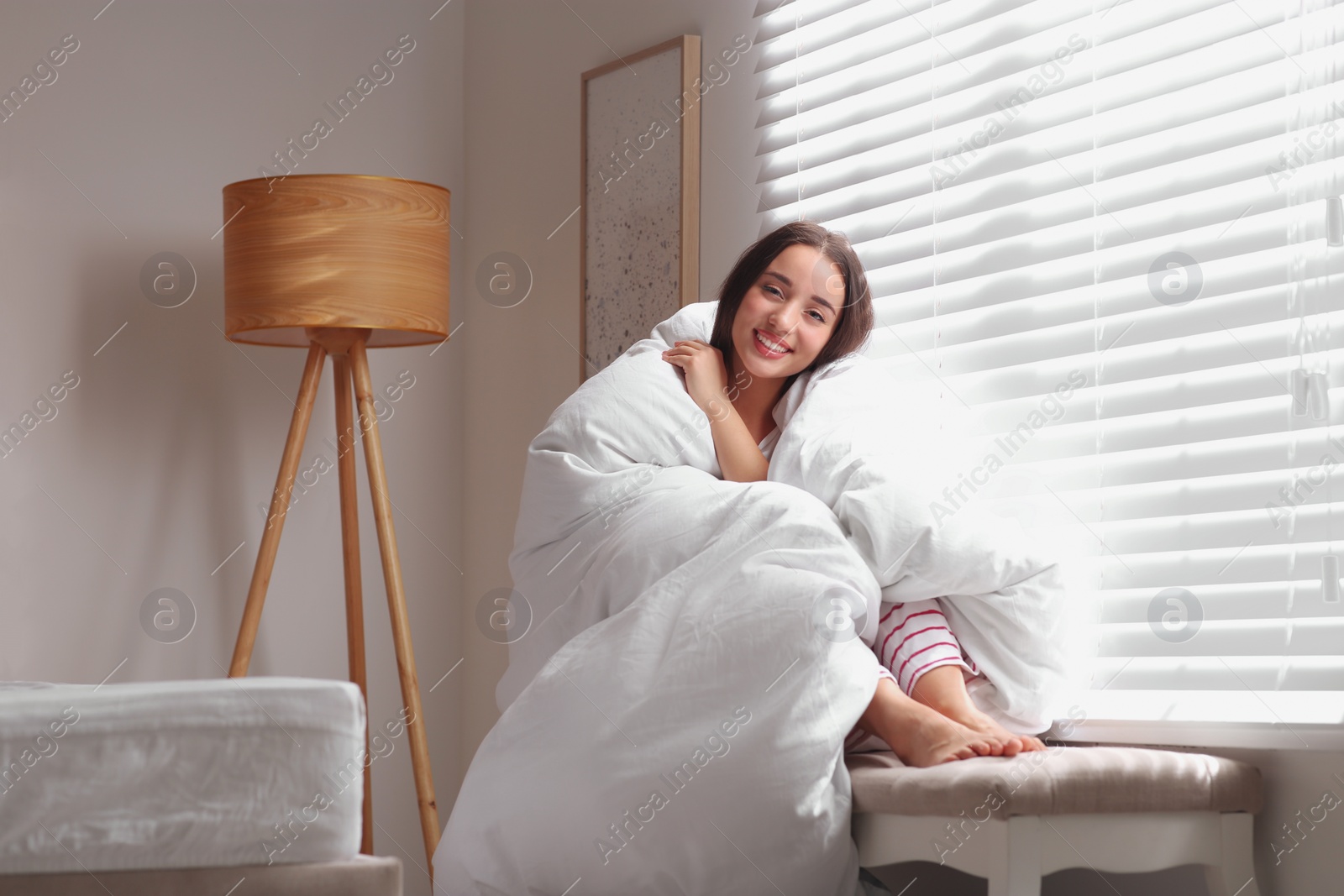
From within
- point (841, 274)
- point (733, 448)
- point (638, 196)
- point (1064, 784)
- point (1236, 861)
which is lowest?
Result: point (1236, 861)

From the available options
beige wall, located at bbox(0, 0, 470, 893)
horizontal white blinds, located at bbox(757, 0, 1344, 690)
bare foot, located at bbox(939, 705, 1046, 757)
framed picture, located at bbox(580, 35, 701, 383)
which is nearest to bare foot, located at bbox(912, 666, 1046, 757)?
bare foot, located at bbox(939, 705, 1046, 757)

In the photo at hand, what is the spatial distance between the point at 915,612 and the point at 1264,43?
85cm

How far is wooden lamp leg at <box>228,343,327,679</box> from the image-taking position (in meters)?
2.47

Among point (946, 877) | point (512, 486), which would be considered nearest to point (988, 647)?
point (946, 877)

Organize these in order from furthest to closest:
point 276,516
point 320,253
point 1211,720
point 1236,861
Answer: point 276,516 < point 320,253 < point 1211,720 < point 1236,861

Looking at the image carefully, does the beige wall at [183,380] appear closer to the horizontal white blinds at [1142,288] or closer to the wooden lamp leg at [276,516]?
the wooden lamp leg at [276,516]

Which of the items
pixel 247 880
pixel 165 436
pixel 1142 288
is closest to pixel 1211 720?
pixel 1142 288

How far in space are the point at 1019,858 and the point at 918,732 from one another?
0.20 meters

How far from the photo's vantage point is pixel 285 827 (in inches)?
36.2

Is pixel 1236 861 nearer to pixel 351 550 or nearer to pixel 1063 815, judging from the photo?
pixel 1063 815

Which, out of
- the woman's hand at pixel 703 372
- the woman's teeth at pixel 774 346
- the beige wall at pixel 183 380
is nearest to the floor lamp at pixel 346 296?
the beige wall at pixel 183 380

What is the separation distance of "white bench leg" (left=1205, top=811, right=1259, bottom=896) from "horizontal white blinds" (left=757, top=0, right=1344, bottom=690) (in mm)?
172

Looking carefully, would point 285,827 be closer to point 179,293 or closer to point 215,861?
point 215,861

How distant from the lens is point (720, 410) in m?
1.97
